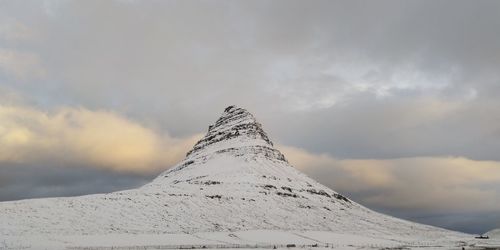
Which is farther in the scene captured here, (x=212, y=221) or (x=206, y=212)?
(x=206, y=212)

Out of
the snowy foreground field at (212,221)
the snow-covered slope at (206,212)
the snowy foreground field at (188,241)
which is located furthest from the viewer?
the snow-covered slope at (206,212)

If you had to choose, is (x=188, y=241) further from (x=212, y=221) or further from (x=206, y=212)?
(x=206, y=212)

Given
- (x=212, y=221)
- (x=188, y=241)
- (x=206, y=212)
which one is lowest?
(x=188, y=241)

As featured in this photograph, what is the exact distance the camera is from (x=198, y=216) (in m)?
133

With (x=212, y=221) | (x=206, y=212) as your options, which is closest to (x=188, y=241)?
(x=212, y=221)

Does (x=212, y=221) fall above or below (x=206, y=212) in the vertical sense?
below

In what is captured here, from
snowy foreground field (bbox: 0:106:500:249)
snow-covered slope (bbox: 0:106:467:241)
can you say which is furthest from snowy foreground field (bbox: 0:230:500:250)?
snow-covered slope (bbox: 0:106:467:241)

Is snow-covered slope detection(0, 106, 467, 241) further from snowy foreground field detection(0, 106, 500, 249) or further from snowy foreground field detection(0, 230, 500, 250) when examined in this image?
snowy foreground field detection(0, 230, 500, 250)


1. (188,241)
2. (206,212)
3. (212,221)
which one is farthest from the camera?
(206,212)

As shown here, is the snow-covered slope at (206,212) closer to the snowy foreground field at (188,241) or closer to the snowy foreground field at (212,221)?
the snowy foreground field at (212,221)

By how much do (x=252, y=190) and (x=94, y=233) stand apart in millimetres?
84034

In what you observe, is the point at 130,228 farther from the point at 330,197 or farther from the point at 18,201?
the point at 330,197

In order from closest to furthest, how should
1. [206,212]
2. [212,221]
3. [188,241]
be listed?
[188,241]
[212,221]
[206,212]

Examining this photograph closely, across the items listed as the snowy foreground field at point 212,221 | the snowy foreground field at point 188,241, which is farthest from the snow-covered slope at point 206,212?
the snowy foreground field at point 188,241
